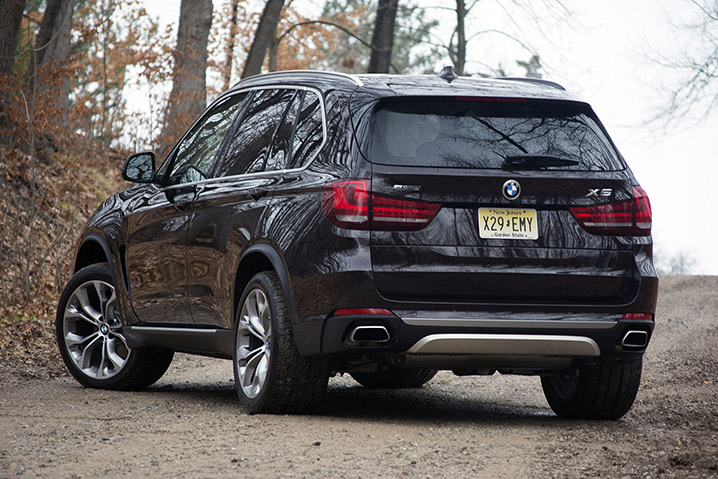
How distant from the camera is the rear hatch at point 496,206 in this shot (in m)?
5.61

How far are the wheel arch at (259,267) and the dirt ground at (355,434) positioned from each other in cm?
67

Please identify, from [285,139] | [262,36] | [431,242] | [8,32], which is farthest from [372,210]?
[262,36]

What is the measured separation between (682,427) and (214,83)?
34.2 m

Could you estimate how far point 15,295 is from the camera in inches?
478

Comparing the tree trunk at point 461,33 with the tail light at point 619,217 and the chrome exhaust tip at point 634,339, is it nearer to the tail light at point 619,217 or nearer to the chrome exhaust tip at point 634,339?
the tail light at point 619,217

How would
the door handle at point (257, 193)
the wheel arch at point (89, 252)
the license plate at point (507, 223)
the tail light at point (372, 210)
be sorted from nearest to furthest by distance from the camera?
the tail light at point (372, 210) → the license plate at point (507, 223) → the door handle at point (257, 193) → the wheel arch at point (89, 252)

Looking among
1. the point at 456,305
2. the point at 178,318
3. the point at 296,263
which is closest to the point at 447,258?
the point at 456,305

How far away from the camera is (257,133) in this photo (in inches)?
269

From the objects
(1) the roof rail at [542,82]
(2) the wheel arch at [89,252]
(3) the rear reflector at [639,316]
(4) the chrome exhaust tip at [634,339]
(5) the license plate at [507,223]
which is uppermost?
(1) the roof rail at [542,82]

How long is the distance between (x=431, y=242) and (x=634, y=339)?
131 centimetres

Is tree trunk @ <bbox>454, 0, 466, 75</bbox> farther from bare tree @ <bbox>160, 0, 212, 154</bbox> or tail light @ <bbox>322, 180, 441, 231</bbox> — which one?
tail light @ <bbox>322, 180, 441, 231</bbox>

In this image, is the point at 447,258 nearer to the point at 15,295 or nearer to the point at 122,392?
the point at 122,392

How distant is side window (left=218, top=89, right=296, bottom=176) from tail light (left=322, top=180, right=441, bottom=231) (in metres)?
1.06

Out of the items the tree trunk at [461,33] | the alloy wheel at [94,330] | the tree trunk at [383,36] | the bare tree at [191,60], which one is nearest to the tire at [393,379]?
the alloy wheel at [94,330]
